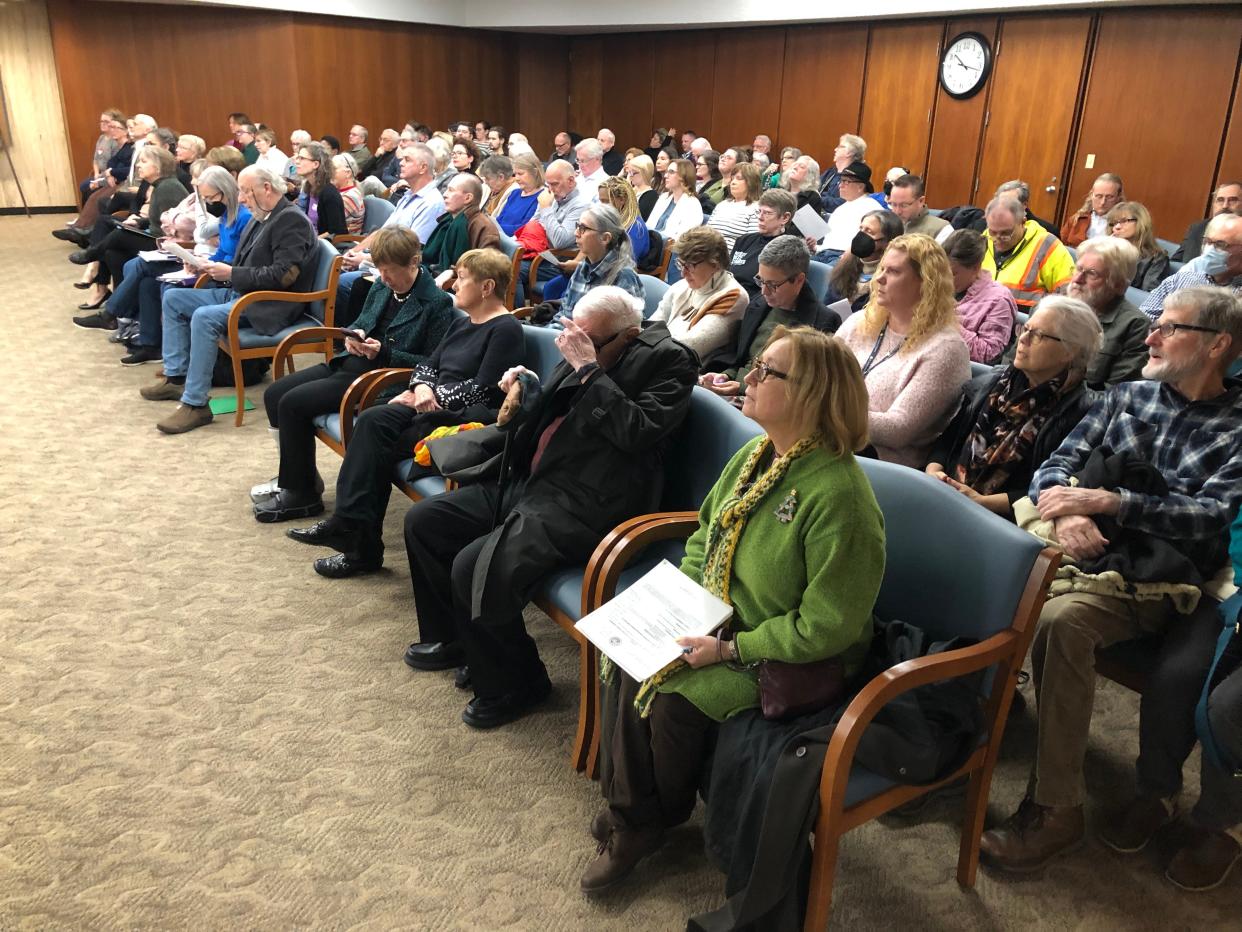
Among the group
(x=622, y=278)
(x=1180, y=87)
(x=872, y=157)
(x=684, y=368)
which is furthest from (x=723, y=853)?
(x=872, y=157)

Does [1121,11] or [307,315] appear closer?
[307,315]

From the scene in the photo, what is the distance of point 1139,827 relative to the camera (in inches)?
88.2

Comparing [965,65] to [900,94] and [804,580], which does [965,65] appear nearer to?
[900,94]

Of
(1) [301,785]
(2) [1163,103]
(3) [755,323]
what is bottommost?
(1) [301,785]

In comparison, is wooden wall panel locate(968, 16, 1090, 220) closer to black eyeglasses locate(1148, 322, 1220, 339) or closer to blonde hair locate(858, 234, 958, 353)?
blonde hair locate(858, 234, 958, 353)

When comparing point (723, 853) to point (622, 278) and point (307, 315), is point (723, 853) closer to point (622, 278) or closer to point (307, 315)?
point (622, 278)

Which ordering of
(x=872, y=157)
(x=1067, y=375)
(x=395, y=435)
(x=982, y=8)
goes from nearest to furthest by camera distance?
(x=1067, y=375) < (x=395, y=435) < (x=982, y=8) < (x=872, y=157)

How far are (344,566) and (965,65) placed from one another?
29.0 ft

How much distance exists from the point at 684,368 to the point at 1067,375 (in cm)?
104

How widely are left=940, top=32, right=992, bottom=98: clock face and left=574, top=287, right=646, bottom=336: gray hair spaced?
8361 mm

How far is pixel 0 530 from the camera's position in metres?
3.76

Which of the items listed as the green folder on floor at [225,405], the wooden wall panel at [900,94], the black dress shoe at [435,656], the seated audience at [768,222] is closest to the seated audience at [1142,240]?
the seated audience at [768,222]

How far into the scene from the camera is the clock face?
9398 mm

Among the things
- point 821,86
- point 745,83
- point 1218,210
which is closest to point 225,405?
point 1218,210
